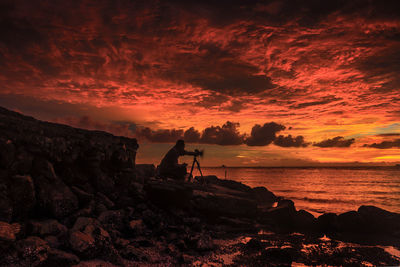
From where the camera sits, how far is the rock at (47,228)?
7.89 meters

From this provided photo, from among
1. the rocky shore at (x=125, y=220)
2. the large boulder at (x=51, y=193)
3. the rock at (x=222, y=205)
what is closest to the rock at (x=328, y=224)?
the rocky shore at (x=125, y=220)

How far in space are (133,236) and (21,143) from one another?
6.48 metres

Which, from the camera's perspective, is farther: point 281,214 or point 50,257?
point 281,214

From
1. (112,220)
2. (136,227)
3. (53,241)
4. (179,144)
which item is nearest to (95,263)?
(53,241)

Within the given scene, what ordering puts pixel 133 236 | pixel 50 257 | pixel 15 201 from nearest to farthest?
1. pixel 50 257
2. pixel 15 201
3. pixel 133 236

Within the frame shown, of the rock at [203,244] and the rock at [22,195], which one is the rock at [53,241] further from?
the rock at [203,244]

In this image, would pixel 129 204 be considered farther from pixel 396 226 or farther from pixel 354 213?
pixel 396 226

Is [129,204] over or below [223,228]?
over

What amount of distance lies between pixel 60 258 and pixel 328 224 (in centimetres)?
1637

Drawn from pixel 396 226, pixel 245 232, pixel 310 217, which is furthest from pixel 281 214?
pixel 396 226

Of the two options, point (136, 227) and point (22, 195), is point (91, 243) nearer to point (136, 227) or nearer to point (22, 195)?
point (136, 227)

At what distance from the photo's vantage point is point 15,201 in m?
8.58

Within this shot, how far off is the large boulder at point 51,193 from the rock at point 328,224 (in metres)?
15.7

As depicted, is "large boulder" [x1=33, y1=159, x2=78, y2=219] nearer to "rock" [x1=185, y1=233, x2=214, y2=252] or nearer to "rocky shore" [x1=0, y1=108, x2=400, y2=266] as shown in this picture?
"rocky shore" [x1=0, y1=108, x2=400, y2=266]
